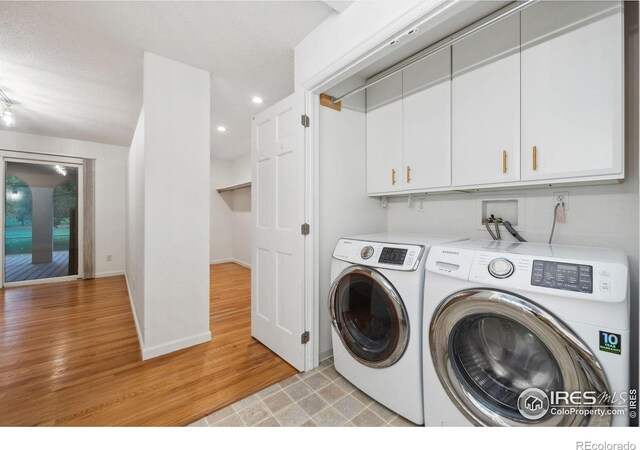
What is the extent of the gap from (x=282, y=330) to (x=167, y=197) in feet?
4.70

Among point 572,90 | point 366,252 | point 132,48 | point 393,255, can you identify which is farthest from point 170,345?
point 572,90

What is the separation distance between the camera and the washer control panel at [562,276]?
2.86 ft

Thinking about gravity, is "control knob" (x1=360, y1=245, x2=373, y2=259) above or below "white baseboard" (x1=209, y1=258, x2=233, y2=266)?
above

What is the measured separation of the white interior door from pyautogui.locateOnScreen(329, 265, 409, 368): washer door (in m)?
0.32

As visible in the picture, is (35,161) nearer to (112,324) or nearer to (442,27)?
(112,324)

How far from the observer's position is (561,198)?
142 centimetres

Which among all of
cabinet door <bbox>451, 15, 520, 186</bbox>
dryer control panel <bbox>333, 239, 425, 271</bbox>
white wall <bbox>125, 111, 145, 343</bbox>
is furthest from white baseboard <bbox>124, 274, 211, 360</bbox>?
cabinet door <bbox>451, 15, 520, 186</bbox>

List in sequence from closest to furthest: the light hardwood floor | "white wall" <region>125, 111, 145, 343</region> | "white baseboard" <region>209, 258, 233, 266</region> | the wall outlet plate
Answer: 1. the light hardwood floor
2. the wall outlet plate
3. "white wall" <region>125, 111, 145, 343</region>
4. "white baseboard" <region>209, 258, 233, 266</region>

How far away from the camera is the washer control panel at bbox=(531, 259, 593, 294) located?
87 centimetres

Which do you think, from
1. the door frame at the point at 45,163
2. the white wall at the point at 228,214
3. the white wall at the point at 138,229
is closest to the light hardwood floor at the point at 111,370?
the white wall at the point at 138,229

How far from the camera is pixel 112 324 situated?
2627mm

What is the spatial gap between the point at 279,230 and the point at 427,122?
1.33m

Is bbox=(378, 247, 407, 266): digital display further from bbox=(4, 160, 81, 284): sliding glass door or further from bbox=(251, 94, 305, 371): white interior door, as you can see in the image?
bbox=(4, 160, 81, 284): sliding glass door
